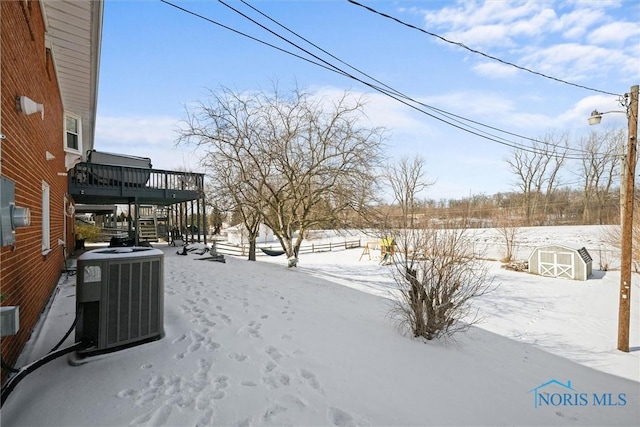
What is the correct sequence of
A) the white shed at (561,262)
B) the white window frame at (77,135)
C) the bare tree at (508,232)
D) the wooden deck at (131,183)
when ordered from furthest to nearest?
1. the bare tree at (508,232)
2. the white shed at (561,262)
3. the wooden deck at (131,183)
4. the white window frame at (77,135)

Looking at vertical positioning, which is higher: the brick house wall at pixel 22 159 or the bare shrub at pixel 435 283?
the brick house wall at pixel 22 159

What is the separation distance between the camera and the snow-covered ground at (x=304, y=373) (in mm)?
2396

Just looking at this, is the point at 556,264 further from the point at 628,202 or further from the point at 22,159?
the point at 22,159

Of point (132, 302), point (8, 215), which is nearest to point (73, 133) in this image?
point (132, 302)

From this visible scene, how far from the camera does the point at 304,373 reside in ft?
10.5

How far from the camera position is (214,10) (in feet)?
16.4

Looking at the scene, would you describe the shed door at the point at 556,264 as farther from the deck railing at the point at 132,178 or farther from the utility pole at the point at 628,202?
the deck railing at the point at 132,178

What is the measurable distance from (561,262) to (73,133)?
22839 millimetres

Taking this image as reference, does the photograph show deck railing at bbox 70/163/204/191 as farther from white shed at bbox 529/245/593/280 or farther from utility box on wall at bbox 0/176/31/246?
white shed at bbox 529/245/593/280

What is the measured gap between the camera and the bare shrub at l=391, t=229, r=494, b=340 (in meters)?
5.47

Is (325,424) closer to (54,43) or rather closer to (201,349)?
(201,349)

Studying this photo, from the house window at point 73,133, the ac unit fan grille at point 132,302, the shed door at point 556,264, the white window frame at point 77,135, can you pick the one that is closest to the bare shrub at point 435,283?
the ac unit fan grille at point 132,302

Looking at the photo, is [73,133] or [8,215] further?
[73,133]

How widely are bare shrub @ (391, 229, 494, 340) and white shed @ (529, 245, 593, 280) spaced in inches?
585
